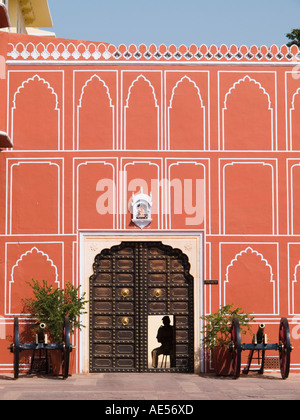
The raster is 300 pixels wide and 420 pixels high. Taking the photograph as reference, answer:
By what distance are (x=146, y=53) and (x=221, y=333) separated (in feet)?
15.5

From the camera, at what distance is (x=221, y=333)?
46.1 feet

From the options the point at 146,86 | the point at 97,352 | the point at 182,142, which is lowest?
the point at 97,352

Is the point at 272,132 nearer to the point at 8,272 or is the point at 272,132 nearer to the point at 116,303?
the point at 116,303

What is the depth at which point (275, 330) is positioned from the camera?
47.3ft

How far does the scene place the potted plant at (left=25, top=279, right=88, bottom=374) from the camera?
13.9m

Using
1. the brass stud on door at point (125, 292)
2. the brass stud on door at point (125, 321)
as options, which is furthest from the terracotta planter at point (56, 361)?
the brass stud on door at point (125, 292)

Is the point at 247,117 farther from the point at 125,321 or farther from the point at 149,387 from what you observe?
the point at 149,387

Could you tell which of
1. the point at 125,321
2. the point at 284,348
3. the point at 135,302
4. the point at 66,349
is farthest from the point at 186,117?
the point at 66,349

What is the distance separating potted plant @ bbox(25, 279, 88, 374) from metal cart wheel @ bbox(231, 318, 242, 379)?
2.40 metres

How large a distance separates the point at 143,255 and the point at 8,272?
2162 mm

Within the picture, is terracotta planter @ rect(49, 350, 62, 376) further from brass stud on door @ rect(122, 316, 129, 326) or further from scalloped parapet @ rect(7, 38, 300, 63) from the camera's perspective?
scalloped parapet @ rect(7, 38, 300, 63)

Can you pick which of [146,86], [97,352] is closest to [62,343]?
[97,352]

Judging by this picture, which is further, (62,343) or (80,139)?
(80,139)

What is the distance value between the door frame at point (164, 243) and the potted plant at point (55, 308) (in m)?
0.23
